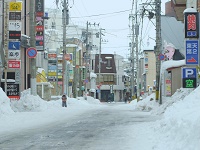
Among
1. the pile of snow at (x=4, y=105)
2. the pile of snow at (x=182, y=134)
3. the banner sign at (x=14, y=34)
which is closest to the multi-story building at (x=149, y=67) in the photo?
the banner sign at (x=14, y=34)

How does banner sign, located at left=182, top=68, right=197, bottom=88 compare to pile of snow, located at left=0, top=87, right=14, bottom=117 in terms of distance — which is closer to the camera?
banner sign, located at left=182, top=68, right=197, bottom=88

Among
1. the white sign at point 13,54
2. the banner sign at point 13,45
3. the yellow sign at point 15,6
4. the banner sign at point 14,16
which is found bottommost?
the white sign at point 13,54

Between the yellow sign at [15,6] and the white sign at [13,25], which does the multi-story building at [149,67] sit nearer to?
the white sign at [13,25]

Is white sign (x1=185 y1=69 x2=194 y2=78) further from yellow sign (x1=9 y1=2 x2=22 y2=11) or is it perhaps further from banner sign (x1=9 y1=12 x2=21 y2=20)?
yellow sign (x1=9 y1=2 x2=22 y2=11)

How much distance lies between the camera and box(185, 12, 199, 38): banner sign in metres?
19.9

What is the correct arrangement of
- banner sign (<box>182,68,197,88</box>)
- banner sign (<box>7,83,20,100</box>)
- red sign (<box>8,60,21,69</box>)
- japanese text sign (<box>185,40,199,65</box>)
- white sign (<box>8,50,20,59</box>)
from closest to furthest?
japanese text sign (<box>185,40,199,65</box>), banner sign (<box>182,68,197,88</box>), red sign (<box>8,60,21,69</box>), white sign (<box>8,50,20,59</box>), banner sign (<box>7,83,20,100</box>)

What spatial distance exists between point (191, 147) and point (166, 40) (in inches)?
1715

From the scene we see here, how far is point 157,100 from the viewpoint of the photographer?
3319cm

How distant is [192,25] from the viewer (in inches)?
788

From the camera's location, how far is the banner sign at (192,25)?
19.9m

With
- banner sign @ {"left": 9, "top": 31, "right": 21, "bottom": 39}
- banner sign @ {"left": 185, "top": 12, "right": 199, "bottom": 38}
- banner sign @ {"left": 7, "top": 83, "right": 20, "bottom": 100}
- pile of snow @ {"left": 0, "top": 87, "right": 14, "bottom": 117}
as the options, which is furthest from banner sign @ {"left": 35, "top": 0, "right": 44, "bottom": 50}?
banner sign @ {"left": 185, "top": 12, "right": 199, "bottom": 38}

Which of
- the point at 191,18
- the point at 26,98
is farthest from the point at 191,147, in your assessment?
the point at 26,98

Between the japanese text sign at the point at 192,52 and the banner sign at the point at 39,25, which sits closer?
the japanese text sign at the point at 192,52

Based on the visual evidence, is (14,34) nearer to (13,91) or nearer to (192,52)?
(13,91)
